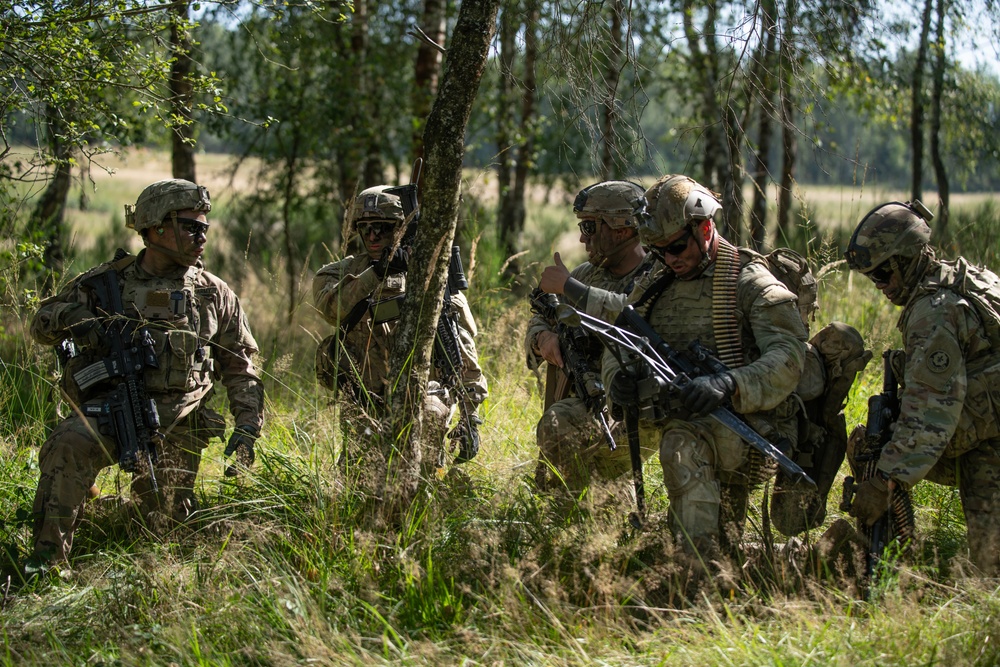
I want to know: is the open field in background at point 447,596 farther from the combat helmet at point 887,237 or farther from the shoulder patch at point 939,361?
the combat helmet at point 887,237

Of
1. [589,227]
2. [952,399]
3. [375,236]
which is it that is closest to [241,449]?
[375,236]

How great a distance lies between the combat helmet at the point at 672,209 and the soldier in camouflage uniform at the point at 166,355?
216 cm

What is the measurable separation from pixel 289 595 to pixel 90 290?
212 cm

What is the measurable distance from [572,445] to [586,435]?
0.11m

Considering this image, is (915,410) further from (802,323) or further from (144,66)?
(144,66)

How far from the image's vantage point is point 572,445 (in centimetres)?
432

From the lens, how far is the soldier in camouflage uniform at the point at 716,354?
3.73 m

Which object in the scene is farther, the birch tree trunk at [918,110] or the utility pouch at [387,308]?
the birch tree trunk at [918,110]

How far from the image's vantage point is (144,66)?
5715 mm

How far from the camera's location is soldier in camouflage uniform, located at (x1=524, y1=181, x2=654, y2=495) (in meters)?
4.27

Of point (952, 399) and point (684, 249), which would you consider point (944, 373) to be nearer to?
point (952, 399)

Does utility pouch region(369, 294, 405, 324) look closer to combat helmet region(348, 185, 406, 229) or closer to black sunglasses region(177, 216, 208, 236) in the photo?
combat helmet region(348, 185, 406, 229)

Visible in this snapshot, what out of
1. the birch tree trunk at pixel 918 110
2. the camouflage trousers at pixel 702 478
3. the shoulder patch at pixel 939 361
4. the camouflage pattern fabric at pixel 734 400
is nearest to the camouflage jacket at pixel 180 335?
the camouflage pattern fabric at pixel 734 400

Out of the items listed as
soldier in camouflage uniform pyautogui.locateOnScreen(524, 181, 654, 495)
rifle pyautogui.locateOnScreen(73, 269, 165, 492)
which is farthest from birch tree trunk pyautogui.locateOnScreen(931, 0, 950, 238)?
rifle pyautogui.locateOnScreen(73, 269, 165, 492)
